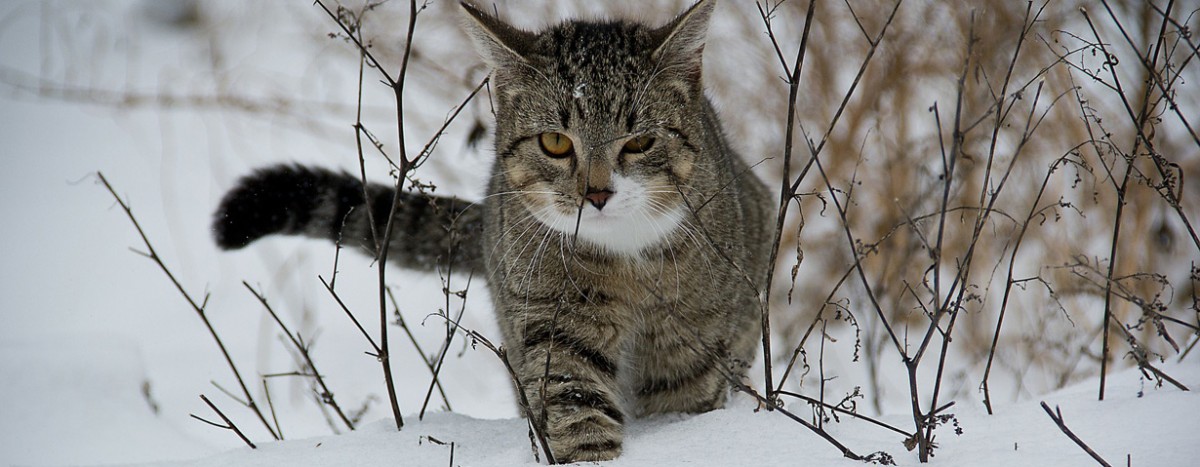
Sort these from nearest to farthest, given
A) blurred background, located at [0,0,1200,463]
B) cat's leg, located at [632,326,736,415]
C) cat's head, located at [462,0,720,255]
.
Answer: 1. cat's head, located at [462,0,720,255]
2. cat's leg, located at [632,326,736,415]
3. blurred background, located at [0,0,1200,463]

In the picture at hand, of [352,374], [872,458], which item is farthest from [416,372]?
[872,458]

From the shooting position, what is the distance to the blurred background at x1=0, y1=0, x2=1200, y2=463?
446 centimetres

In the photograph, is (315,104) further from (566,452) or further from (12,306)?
(566,452)

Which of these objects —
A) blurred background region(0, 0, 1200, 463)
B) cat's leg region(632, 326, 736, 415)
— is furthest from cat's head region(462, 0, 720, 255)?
blurred background region(0, 0, 1200, 463)

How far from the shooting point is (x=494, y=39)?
2.84 metres

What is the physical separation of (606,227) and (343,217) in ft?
3.40

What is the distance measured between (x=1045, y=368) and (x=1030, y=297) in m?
0.58

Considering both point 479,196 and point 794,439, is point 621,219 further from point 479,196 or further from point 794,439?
point 479,196

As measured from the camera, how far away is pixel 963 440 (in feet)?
7.66

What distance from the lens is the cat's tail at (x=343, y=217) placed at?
313cm

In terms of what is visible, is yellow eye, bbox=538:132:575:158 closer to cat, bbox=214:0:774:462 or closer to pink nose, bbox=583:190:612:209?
cat, bbox=214:0:774:462

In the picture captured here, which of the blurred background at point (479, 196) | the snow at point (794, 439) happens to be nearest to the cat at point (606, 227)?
the snow at point (794, 439)

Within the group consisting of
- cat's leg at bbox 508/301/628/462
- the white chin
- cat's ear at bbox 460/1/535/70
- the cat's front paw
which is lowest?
the cat's front paw

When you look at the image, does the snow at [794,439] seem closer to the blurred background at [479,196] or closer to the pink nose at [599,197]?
the pink nose at [599,197]
